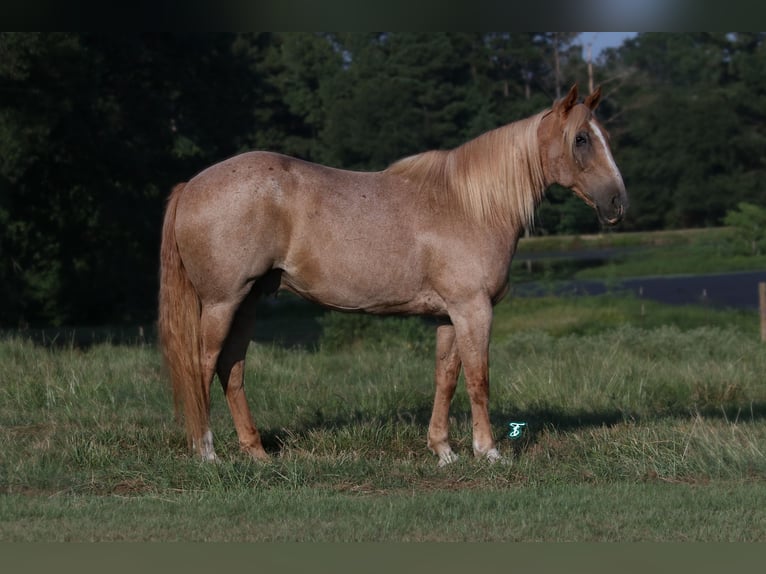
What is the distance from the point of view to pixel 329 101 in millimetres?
45812

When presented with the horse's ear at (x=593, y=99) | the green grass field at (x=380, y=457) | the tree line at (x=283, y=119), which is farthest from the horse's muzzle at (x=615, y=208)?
the tree line at (x=283, y=119)

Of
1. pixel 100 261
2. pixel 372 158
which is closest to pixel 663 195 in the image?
pixel 372 158

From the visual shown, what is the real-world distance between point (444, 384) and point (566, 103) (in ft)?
7.03

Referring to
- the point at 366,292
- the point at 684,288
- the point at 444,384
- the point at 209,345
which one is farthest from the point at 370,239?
the point at 684,288

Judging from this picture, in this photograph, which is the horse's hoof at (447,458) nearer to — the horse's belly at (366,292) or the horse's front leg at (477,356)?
the horse's front leg at (477,356)

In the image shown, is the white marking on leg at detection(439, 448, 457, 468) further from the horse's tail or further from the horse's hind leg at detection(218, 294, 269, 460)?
the horse's tail

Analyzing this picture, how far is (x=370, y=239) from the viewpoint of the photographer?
7156mm

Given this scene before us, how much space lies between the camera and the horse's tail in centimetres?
728

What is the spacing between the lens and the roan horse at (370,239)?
280 inches

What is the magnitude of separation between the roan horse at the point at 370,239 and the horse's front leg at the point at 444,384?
1 cm

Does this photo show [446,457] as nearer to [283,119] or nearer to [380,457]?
[380,457]

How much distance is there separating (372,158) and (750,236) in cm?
1466

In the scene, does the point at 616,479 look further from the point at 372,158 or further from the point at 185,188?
the point at 372,158

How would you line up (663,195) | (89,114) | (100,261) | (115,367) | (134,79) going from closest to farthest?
(115,367), (89,114), (134,79), (100,261), (663,195)
